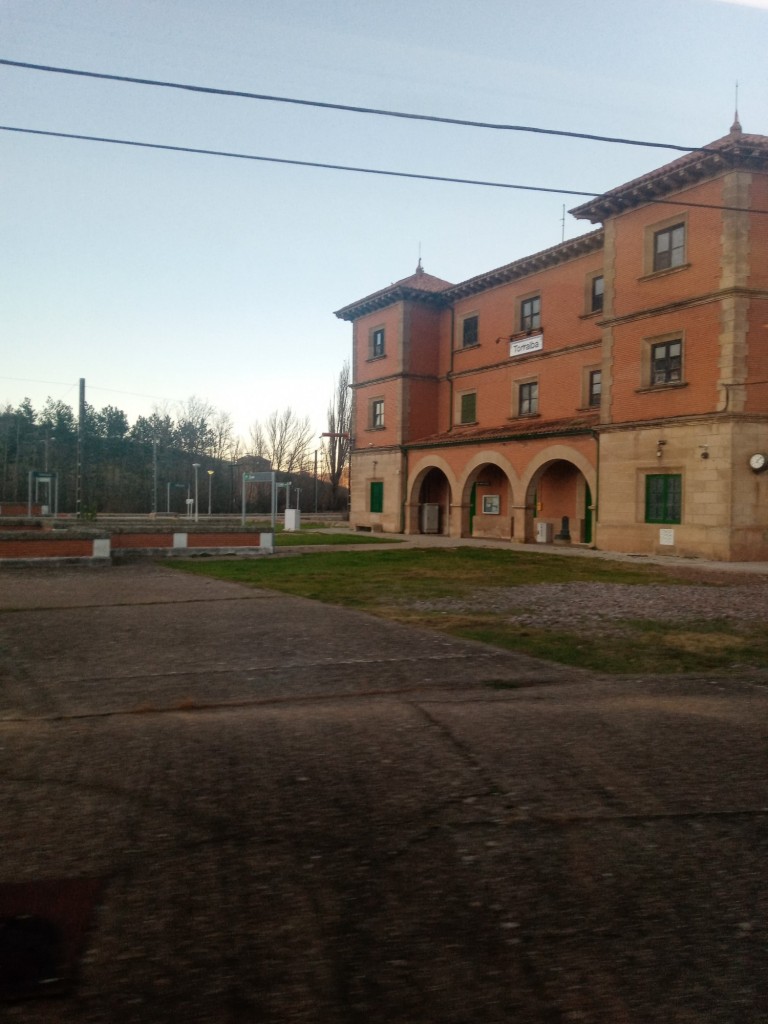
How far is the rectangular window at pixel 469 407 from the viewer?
34.0 metres

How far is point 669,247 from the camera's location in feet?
75.0

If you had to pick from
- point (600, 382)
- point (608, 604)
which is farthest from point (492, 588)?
point (600, 382)

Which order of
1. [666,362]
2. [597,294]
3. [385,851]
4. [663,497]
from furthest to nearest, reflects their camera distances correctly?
[597,294] → [666,362] → [663,497] → [385,851]

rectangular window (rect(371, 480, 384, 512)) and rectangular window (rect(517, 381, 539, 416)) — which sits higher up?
rectangular window (rect(517, 381, 539, 416))

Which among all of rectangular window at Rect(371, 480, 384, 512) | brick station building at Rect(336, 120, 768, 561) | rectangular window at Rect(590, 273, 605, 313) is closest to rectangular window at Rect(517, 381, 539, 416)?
brick station building at Rect(336, 120, 768, 561)

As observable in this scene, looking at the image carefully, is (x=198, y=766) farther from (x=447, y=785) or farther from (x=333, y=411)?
(x=333, y=411)

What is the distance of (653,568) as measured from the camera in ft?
63.2

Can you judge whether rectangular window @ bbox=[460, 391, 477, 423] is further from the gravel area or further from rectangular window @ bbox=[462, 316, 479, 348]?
the gravel area

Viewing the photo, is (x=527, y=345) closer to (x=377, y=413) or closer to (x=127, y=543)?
(x=377, y=413)

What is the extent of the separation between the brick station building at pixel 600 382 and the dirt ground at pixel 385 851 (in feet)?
37.0

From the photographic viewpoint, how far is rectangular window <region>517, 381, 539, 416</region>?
30516mm

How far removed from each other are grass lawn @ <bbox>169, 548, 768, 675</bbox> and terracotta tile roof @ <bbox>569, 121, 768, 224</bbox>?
943 centimetres

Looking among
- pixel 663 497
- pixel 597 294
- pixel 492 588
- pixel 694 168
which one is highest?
pixel 694 168

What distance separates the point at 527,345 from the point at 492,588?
18336 millimetres
